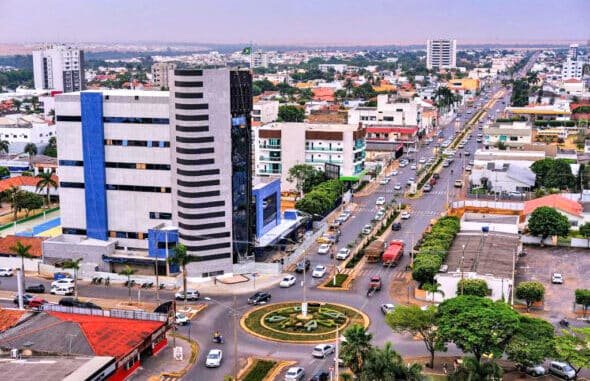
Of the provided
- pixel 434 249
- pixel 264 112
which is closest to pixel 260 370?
pixel 434 249

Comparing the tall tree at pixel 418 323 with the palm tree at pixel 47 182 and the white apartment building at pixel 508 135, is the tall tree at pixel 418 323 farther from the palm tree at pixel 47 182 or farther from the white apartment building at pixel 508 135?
the white apartment building at pixel 508 135

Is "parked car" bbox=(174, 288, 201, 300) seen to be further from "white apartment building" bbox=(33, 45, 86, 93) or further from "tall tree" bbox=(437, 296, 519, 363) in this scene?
"white apartment building" bbox=(33, 45, 86, 93)

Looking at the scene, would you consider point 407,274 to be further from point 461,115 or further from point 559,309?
point 461,115

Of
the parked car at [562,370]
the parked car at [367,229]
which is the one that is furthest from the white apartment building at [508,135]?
the parked car at [562,370]

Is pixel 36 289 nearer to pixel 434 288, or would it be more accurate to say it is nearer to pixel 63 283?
pixel 63 283

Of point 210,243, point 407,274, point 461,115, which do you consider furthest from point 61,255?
point 461,115

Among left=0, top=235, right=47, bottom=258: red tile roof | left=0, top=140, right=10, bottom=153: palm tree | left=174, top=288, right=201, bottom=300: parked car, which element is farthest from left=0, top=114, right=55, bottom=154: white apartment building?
left=174, top=288, right=201, bottom=300: parked car

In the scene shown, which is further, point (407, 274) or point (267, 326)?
point (407, 274)
